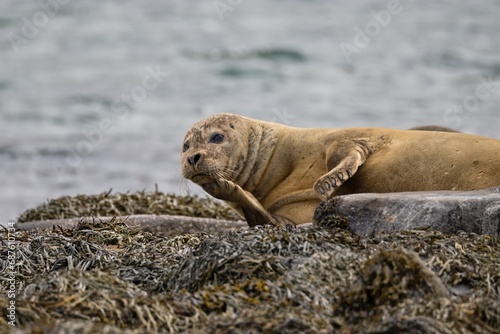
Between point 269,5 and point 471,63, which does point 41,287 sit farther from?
point 269,5

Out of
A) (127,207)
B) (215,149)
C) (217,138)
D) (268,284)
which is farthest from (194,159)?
(268,284)

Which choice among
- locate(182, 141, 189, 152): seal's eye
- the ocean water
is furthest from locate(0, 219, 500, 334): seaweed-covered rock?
the ocean water

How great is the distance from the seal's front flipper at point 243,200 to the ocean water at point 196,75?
19.0 feet

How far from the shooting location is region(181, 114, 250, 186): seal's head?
7.71 metres

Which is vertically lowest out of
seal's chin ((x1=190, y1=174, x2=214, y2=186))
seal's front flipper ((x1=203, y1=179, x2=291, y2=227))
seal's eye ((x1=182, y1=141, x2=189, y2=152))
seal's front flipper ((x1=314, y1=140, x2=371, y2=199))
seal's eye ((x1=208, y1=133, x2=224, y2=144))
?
seal's front flipper ((x1=203, y1=179, x2=291, y2=227))

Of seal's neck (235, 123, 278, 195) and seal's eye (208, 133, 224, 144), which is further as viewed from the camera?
seal's neck (235, 123, 278, 195)

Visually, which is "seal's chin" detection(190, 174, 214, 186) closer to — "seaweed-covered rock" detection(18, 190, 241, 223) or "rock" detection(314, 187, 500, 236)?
"rock" detection(314, 187, 500, 236)

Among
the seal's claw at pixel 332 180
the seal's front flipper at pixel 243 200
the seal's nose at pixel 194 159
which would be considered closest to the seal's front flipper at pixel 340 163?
the seal's claw at pixel 332 180

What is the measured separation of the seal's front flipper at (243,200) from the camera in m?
7.35

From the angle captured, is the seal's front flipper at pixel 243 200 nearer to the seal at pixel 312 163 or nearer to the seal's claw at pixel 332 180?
the seal at pixel 312 163

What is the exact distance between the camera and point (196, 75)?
77.3ft

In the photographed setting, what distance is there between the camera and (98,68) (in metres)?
24.8

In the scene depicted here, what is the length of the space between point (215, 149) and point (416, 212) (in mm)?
2189

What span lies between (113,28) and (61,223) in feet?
66.9
